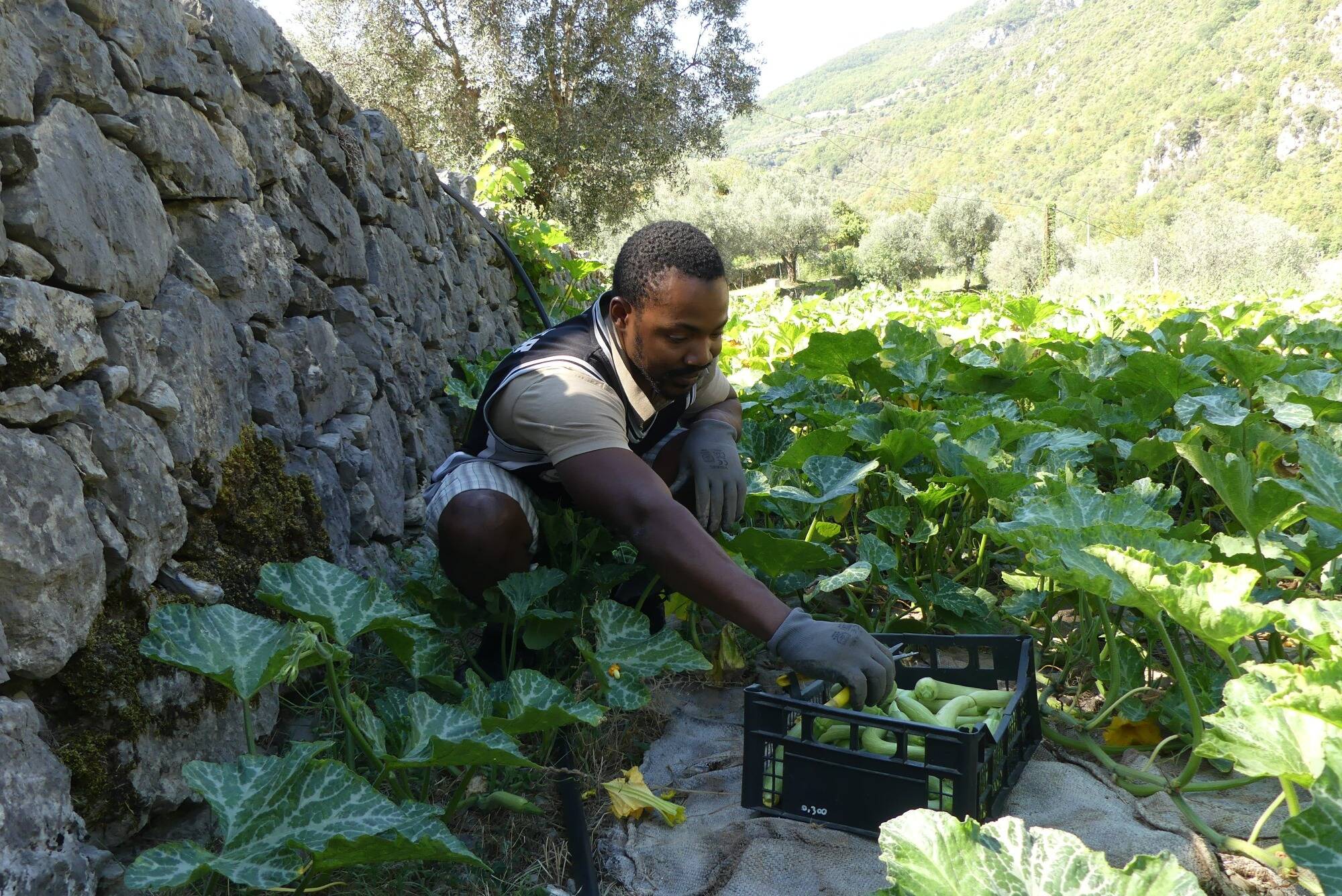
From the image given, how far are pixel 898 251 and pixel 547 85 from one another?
2573 cm

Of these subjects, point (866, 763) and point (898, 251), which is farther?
point (898, 251)

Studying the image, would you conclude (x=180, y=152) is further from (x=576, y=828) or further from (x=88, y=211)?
(x=576, y=828)

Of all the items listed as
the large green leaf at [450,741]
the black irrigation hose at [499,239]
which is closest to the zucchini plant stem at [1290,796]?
the large green leaf at [450,741]

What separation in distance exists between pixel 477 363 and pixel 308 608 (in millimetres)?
2666

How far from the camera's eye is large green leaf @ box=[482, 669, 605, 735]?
143 cm

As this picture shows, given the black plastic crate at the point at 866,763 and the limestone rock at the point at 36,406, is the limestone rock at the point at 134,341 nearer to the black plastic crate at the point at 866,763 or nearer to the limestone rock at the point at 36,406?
the limestone rock at the point at 36,406

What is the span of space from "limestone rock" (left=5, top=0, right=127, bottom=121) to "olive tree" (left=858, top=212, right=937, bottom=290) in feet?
115

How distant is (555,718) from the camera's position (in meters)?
1.45

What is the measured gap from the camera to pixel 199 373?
1.93 metres

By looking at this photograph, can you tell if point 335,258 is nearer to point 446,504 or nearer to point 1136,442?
point 446,504

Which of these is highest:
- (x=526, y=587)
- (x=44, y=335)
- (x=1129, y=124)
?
(x=1129, y=124)

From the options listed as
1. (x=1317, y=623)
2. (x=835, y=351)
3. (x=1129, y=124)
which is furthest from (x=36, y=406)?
(x=1129, y=124)

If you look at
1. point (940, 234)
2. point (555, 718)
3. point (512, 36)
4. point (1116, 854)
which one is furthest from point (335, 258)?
point (940, 234)

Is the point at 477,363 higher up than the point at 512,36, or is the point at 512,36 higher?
the point at 512,36
